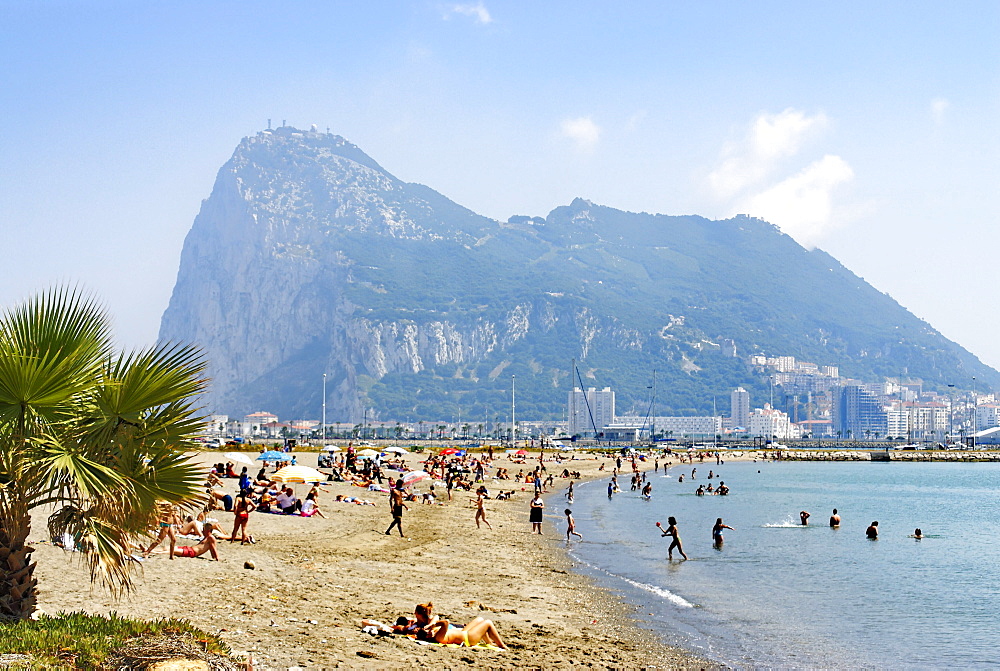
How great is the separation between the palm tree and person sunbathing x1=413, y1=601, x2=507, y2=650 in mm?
4767

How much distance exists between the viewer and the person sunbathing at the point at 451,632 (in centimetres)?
1177

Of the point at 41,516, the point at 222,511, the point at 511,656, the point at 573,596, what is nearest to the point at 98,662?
the point at 511,656

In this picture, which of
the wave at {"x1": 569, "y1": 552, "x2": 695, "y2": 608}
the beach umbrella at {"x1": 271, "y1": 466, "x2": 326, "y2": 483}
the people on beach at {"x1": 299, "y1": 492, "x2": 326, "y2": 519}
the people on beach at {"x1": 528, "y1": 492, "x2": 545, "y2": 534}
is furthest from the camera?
the people on beach at {"x1": 528, "y1": 492, "x2": 545, "y2": 534}

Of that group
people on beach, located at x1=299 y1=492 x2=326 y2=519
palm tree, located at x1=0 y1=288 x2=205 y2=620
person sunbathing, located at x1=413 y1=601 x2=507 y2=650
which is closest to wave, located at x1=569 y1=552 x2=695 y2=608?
person sunbathing, located at x1=413 y1=601 x2=507 y2=650

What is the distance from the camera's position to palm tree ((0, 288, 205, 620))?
7582mm

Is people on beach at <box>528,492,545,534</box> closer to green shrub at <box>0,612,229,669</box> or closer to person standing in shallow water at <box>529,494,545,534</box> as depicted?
person standing in shallow water at <box>529,494,545,534</box>

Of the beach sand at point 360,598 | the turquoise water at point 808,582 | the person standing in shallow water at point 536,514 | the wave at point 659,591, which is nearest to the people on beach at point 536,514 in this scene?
the person standing in shallow water at point 536,514

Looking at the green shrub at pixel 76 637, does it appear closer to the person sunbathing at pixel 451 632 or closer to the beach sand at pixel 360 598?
the beach sand at pixel 360 598

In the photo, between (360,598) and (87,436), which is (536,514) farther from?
(87,436)

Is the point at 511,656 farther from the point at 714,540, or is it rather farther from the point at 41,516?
the point at 714,540

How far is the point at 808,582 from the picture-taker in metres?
22.3

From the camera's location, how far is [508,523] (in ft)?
113

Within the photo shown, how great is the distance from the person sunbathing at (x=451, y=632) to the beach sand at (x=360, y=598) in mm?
295

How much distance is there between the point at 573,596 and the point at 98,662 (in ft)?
39.4
